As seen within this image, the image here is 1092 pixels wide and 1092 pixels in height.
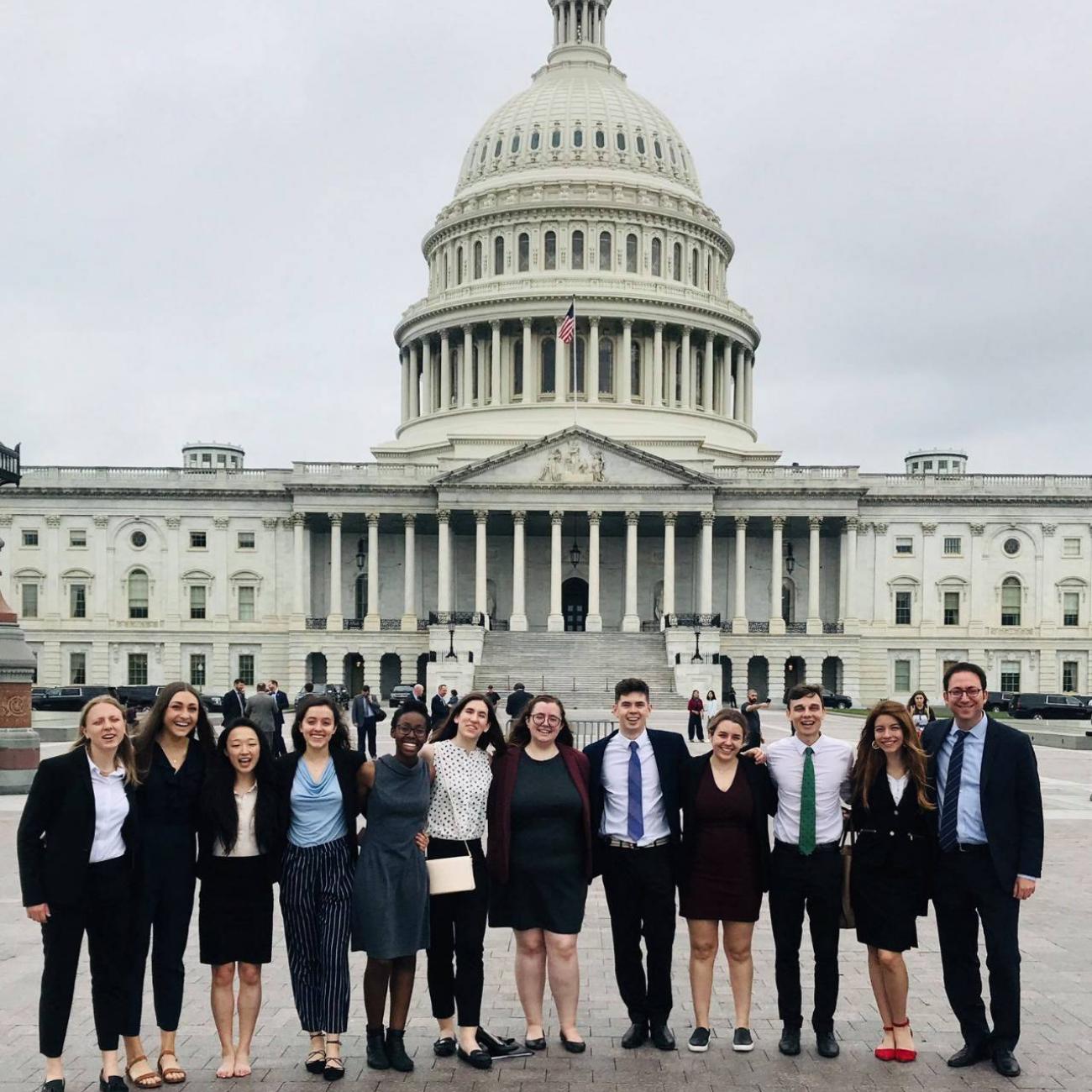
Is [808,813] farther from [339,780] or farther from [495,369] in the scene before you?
[495,369]

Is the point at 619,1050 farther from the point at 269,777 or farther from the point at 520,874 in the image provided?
the point at 269,777

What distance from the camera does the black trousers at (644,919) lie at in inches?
398

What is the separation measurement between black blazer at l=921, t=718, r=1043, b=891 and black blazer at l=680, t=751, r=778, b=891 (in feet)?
5.38

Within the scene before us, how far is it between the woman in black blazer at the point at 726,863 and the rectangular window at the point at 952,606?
7208 centimetres

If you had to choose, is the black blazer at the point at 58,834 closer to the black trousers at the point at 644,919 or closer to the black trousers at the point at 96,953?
the black trousers at the point at 96,953

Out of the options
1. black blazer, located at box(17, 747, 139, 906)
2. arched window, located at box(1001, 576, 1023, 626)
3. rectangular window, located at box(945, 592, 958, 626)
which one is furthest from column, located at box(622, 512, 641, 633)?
black blazer, located at box(17, 747, 139, 906)

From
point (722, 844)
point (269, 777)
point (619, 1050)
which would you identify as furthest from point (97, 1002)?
point (722, 844)

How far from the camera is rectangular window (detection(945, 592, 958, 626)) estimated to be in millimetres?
78688

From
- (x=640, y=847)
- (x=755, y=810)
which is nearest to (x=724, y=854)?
Result: (x=755, y=810)

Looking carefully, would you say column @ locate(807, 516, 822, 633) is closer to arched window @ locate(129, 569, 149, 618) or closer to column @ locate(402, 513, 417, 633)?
column @ locate(402, 513, 417, 633)

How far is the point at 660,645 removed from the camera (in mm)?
70500

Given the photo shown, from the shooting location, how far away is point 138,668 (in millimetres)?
78375

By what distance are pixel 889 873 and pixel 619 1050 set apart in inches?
96.7

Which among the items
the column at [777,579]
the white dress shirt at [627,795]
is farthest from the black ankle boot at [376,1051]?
the column at [777,579]
